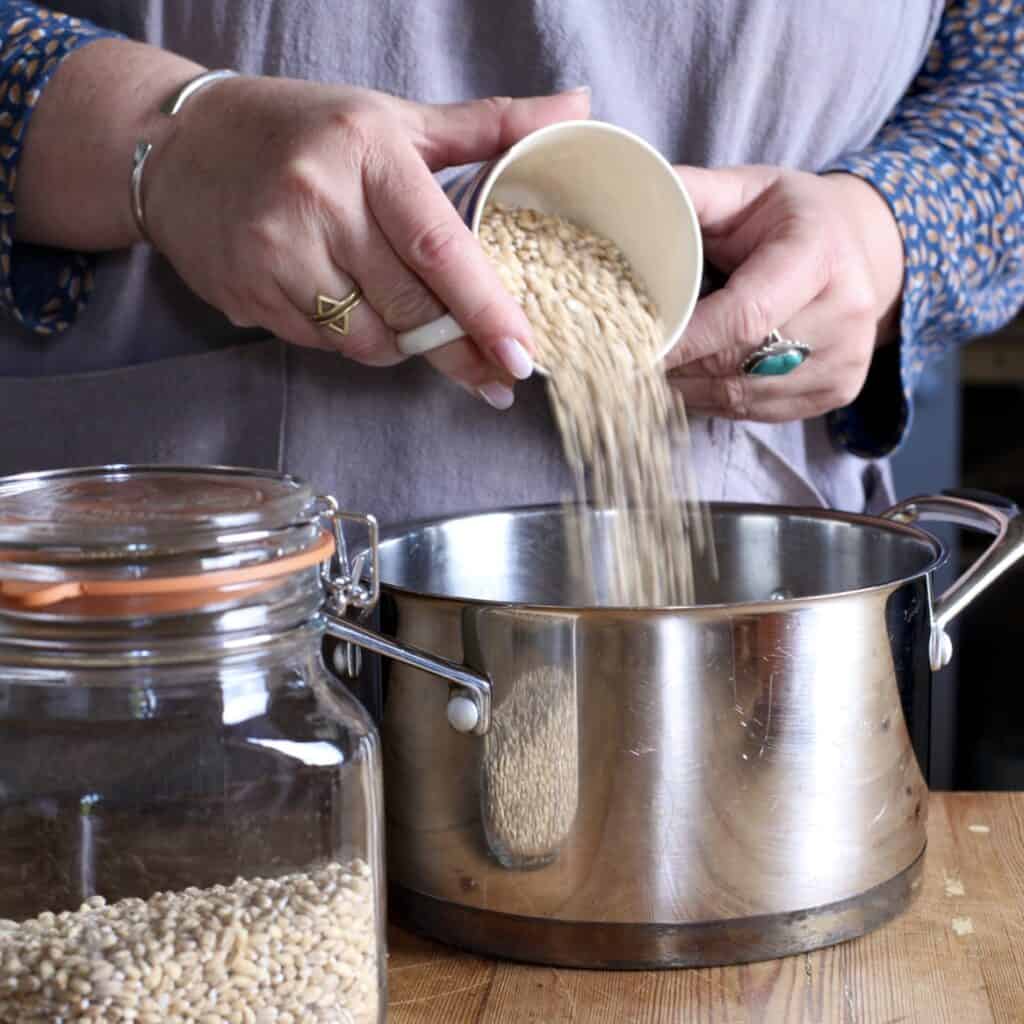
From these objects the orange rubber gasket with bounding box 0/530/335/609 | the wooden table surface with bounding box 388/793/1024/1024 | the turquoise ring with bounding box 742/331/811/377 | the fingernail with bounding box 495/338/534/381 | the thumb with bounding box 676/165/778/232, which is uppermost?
the thumb with bounding box 676/165/778/232

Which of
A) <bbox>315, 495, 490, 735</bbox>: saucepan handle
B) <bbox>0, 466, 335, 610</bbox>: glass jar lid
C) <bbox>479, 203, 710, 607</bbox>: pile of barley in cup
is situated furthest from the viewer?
<bbox>479, 203, 710, 607</bbox>: pile of barley in cup

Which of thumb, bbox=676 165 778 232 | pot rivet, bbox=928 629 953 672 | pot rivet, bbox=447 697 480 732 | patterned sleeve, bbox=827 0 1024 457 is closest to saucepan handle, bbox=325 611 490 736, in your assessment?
pot rivet, bbox=447 697 480 732

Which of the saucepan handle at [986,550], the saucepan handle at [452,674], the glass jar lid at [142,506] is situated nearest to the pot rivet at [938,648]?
the saucepan handle at [986,550]

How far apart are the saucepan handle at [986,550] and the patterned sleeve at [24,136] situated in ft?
1.73

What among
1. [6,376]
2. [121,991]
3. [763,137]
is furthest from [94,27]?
[121,991]

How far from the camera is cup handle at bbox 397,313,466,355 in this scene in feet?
2.47

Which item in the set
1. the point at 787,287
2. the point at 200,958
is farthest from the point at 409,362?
the point at 200,958

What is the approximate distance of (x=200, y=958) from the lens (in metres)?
0.56

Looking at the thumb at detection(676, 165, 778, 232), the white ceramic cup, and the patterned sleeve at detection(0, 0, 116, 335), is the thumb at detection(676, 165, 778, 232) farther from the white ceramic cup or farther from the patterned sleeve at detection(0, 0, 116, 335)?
the patterned sleeve at detection(0, 0, 116, 335)

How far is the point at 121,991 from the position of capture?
1.79 feet

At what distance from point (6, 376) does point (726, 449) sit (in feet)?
1.55

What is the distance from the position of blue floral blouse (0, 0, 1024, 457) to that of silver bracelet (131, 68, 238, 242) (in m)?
0.12

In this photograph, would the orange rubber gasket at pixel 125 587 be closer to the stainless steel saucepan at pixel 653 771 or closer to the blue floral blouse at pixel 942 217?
the stainless steel saucepan at pixel 653 771

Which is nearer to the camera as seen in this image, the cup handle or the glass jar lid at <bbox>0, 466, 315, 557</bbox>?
the glass jar lid at <bbox>0, 466, 315, 557</bbox>
